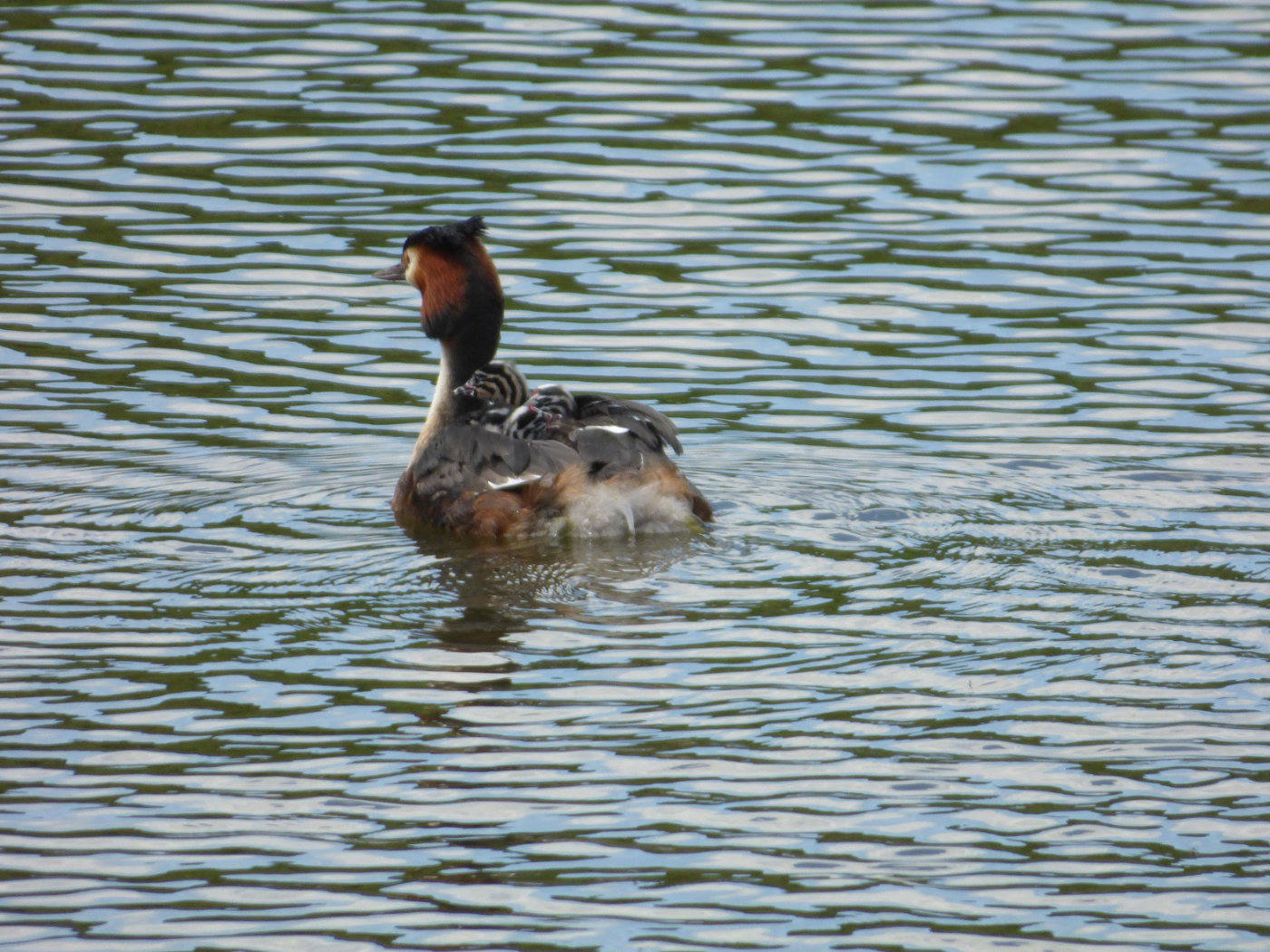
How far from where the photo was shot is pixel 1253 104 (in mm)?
15125

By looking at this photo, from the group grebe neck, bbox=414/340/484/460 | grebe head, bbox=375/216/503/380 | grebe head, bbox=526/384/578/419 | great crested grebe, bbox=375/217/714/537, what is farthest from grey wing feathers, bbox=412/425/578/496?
grebe head, bbox=375/216/503/380

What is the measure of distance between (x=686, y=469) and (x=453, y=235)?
159 cm

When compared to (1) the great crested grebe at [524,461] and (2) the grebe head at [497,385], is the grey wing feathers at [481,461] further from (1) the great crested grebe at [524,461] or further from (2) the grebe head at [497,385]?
(2) the grebe head at [497,385]

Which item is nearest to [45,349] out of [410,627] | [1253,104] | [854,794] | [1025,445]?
[410,627]

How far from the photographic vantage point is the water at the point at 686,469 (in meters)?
5.86

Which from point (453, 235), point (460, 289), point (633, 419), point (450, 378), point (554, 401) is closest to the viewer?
point (633, 419)

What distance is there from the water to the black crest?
3.78 feet

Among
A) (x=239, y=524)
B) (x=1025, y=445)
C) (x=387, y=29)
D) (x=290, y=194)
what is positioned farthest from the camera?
(x=387, y=29)

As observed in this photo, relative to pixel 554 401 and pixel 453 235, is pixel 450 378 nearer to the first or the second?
pixel 453 235

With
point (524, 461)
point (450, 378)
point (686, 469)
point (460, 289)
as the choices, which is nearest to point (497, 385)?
point (450, 378)

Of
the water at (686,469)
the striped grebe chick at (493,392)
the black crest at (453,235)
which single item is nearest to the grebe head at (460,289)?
the black crest at (453,235)

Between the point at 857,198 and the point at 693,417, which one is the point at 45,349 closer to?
the point at 693,417

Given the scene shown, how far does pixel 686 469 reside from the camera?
996 cm

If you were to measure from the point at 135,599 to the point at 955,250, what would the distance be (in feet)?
21.6
